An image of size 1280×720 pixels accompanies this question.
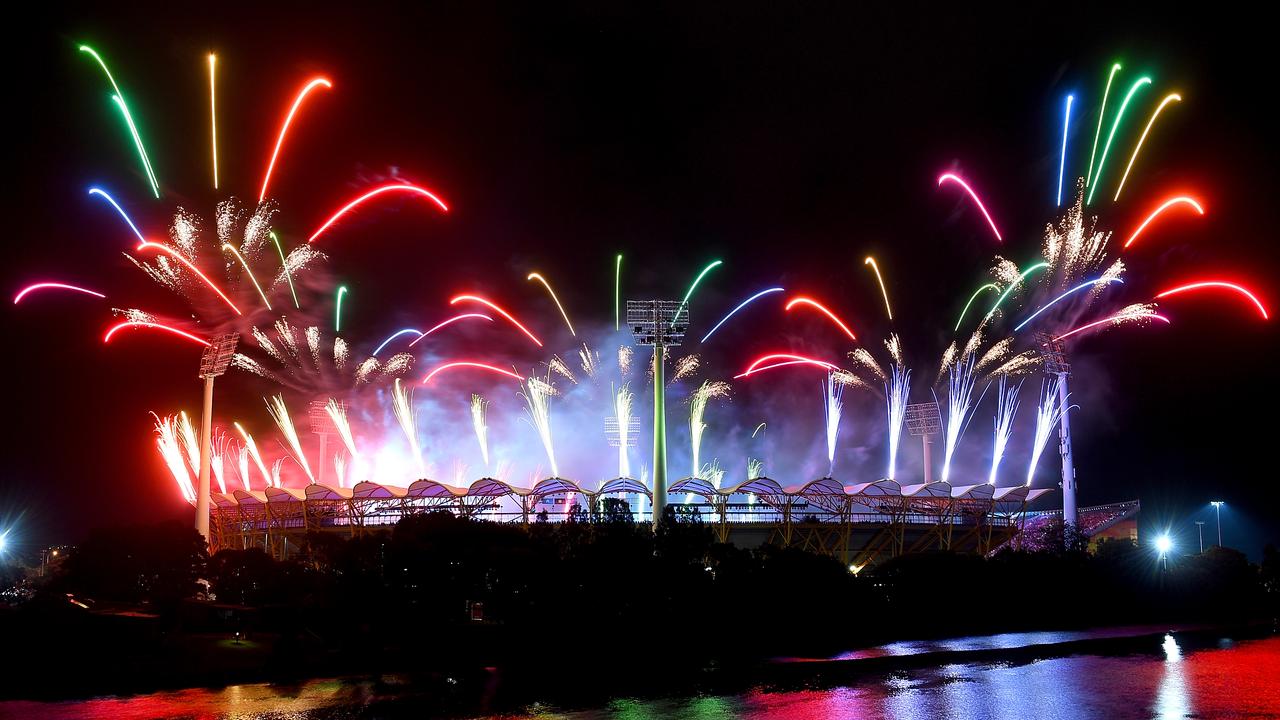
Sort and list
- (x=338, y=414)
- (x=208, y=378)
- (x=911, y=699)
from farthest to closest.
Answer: (x=338, y=414), (x=208, y=378), (x=911, y=699)

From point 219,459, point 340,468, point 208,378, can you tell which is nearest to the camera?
point 208,378

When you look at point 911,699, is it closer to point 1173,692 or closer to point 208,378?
point 1173,692

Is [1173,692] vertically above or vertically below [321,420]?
below

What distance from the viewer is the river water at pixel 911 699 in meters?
17.5

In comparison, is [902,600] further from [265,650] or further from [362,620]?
[265,650]

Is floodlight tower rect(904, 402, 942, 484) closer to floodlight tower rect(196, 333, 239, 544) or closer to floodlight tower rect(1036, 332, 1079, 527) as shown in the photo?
floodlight tower rect(1036, 332, 1079, 527)

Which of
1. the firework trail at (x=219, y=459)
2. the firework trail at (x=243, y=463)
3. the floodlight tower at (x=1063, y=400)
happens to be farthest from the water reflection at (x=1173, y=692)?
the firework trail at (x=243, y=463)

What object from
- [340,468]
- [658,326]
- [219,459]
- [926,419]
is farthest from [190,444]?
[926,419]

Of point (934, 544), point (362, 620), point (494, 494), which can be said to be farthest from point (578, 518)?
point (934, 544)

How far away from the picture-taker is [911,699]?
1891cm

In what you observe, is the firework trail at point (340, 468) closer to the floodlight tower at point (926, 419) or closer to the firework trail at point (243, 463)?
the firework trail at point (243, 463)

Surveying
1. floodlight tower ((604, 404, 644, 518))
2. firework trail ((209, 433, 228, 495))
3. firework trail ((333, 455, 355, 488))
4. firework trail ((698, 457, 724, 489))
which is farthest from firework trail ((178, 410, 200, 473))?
firework trail ((698, 457, 724, 489))

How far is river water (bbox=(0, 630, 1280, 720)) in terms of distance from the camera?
17.5 meters

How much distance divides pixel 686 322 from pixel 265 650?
93.5 feet
